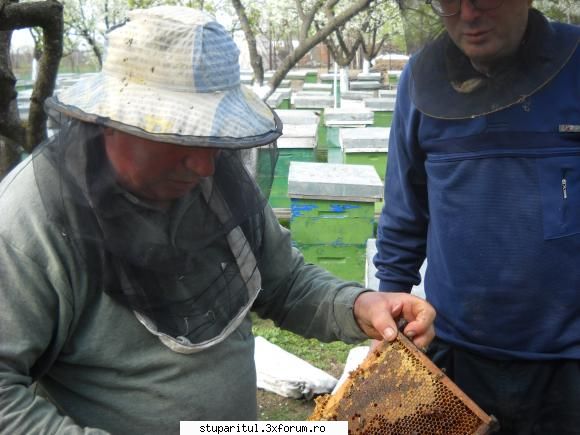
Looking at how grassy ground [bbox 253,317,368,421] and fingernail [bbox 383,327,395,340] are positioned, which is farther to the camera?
grassy ground [bbox 253,317,368,421]

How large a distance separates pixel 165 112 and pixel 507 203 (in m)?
1.00

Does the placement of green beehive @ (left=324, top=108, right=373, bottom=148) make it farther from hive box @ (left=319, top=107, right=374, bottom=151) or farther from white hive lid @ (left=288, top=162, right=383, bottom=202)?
white hive lid @ (left=288, top=162, right=383, bottom=202)

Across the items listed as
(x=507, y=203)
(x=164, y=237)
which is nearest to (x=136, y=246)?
(x=164, y=237)

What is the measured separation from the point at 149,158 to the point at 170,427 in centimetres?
53

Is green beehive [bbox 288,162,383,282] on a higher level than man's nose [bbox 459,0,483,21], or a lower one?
lower

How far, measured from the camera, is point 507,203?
1.73 meters

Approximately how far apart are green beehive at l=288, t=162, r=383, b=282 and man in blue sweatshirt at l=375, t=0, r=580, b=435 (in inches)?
97.8

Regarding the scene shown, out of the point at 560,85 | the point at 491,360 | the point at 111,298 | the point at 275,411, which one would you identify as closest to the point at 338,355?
the point at 275,411

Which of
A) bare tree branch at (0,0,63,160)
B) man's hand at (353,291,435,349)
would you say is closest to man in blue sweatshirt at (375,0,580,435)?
man's hand at (353,291,435,349)

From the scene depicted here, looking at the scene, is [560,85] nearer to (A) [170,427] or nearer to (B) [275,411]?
(A) [170,427]

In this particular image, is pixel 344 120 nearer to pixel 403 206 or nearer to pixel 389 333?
pixel 403 206

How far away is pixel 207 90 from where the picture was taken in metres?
1.16

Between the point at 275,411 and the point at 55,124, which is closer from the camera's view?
the point at 55,124

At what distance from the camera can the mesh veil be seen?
116 centimetres
